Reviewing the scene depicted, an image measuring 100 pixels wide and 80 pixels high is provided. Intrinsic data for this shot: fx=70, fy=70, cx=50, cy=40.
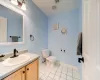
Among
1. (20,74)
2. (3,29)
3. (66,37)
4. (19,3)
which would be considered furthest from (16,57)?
(66,37)

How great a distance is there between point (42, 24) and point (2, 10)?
6.10 ft

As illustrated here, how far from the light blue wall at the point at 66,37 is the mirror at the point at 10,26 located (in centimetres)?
176

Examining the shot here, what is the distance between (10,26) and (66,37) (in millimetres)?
2161

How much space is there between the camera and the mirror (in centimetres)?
146

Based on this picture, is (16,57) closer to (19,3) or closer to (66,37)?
(19,3)

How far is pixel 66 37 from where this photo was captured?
3043 millimetres

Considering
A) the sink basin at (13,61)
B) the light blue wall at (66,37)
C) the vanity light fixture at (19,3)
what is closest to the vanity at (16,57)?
the sink basin at (13,61)

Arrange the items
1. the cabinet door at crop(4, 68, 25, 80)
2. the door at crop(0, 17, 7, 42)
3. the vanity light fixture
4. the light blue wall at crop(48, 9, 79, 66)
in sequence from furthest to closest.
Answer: the light blue wall at crop(48, 9, 79, 66) < the vanity light fixture < the door at crop(0, 17, 7, 42) < the cabinet door at crop(4, 68, 25, 80)

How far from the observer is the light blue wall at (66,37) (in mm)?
2820

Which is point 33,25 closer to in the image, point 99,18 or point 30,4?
point 30,4

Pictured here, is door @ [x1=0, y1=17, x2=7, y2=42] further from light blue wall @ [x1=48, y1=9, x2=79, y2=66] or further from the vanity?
light blue wall @ [x1=48, y1=9, x2=79, y2=66]

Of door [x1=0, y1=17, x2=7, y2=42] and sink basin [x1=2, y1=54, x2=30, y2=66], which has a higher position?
door [x1=0, y1=17, x2=7, y2=42]

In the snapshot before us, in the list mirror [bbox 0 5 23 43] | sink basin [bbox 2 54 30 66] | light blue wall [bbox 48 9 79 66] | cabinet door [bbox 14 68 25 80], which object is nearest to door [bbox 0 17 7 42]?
mirror [bbox 0 5 23 43]

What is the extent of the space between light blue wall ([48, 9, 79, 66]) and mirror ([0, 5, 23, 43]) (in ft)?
5.77
